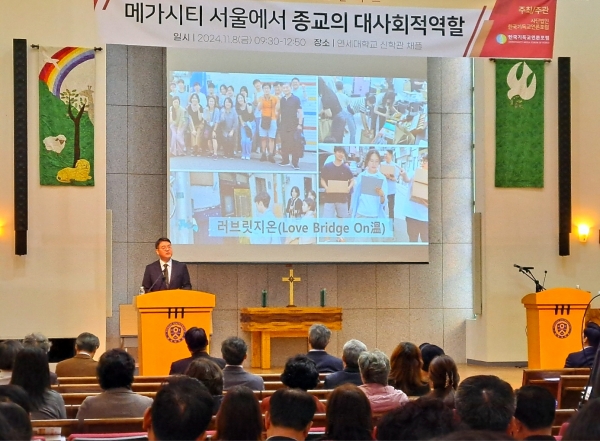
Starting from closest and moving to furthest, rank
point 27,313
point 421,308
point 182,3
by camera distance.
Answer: point 182,3 → point 27,313 → point 421,308

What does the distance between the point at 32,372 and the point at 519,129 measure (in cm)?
823

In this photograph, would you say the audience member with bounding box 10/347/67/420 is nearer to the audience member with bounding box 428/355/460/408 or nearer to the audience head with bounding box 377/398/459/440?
the audience member with bounding box 428/355/460/408

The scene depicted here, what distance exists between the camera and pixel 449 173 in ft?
39.8

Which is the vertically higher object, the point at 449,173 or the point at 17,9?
the point at 17,9

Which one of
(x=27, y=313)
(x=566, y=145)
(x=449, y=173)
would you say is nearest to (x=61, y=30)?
(x=27, y=313)

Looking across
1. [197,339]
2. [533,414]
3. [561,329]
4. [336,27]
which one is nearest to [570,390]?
[533,414]

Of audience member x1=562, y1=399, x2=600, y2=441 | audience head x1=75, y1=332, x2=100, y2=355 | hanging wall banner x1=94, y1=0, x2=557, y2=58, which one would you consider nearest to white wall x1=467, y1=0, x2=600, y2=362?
hanging wall banner x1=94, y1=0, x2=557, y2=58

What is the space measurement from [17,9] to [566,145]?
262 inches

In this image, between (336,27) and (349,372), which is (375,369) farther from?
(336,27)

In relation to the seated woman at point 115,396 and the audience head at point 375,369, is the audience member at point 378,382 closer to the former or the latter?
the audience head at point 375,369

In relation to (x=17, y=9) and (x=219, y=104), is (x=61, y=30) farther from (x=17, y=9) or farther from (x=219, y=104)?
(x=219, y=104)

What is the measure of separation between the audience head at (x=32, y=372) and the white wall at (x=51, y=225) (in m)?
6.14

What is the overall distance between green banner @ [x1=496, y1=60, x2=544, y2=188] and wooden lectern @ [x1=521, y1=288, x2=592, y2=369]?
225cm

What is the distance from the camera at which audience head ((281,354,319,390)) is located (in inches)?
178
